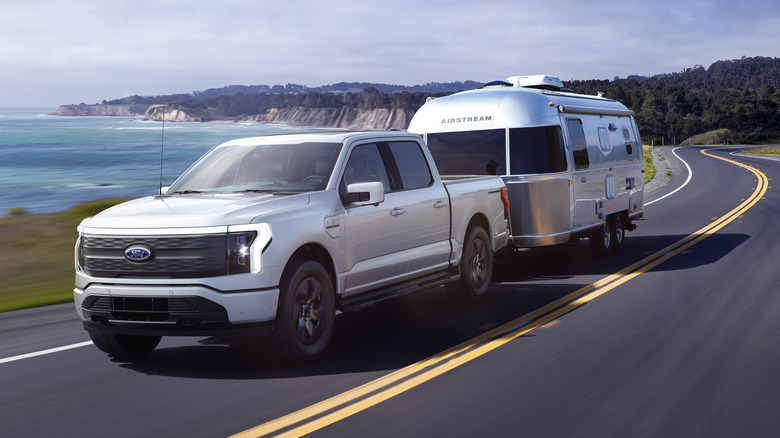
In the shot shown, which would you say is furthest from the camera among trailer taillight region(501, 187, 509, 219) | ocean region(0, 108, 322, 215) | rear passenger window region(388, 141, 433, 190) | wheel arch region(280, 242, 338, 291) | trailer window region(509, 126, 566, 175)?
ocean region(0, 108, 322, 215)

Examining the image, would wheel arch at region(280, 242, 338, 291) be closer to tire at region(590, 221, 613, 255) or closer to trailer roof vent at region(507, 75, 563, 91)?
tire at region(590, 221, 613, 255)

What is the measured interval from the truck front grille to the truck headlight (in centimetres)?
5

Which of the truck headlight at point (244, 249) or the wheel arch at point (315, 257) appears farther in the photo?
the wheel arch at point (315, 257)

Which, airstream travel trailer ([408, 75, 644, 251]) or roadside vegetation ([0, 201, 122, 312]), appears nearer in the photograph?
roadside vegetation ([0, 201, 122, 312])

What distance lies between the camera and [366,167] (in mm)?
7930

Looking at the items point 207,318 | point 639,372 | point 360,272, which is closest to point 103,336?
point 207,318

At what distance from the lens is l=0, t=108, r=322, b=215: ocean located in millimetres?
30863

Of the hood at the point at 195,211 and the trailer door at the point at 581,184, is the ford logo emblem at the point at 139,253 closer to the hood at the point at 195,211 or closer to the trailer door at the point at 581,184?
the hood at the point at 195,211

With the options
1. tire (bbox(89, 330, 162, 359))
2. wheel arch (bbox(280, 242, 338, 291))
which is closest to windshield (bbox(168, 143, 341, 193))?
wheel arch (bbox(280, 242, 338, 291))

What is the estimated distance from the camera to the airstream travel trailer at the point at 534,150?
11.7 metres

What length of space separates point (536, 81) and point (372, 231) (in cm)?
713

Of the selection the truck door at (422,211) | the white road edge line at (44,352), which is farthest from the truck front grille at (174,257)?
the truck door at (422,211)

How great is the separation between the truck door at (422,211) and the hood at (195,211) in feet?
5.50

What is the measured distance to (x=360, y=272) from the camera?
7336mm
